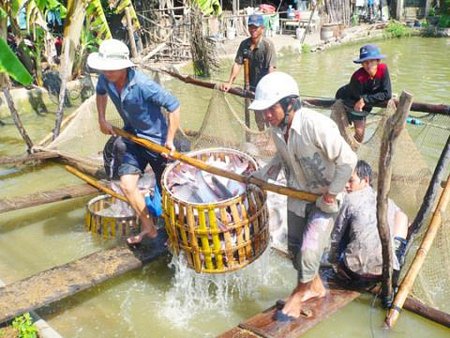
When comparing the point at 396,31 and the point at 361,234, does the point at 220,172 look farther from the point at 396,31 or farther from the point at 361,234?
the point at 396,31

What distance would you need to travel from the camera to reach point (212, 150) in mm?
3887

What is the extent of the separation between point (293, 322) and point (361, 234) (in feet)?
2.67

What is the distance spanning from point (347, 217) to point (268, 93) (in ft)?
4.02

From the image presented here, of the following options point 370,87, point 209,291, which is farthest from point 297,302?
point 370,87

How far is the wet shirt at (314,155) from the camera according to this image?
2.82m

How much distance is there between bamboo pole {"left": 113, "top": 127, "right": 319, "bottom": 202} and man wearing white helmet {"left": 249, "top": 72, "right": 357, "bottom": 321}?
3.5 inches

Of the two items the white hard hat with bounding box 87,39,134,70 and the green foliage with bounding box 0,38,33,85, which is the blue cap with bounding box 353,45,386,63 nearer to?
the white hard hat with bounding box 87,39,134,70

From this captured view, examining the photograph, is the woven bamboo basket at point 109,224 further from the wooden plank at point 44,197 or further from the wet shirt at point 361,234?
the wet shirt at point 361,234

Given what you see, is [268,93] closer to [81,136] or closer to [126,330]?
[126,330]

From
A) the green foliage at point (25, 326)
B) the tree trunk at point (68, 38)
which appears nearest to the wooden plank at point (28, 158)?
the tree trunk at point (68, 38)

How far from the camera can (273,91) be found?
9.26ft

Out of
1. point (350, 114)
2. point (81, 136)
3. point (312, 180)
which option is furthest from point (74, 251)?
point (350, 114)

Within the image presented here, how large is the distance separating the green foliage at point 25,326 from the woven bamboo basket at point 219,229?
1.12 metres

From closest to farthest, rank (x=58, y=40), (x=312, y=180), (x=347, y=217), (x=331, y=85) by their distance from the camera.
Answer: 1. (x=312, y=180)
2. (x=347, y=217)
3. (x=331, y=85)
4. (x=58, y=40)
